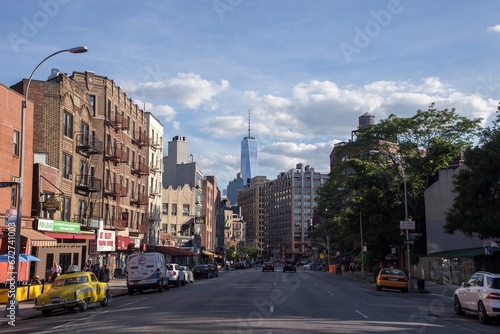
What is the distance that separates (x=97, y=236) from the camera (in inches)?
1761

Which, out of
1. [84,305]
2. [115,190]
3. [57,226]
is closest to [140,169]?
[115,190]

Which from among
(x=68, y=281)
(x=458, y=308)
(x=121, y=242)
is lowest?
(x=458, y=308)

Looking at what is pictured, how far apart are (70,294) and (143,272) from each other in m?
11.7

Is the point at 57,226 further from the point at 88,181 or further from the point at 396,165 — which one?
the point at 396,165

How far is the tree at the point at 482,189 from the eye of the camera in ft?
88.9

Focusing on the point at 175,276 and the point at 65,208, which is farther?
the point at 65,208

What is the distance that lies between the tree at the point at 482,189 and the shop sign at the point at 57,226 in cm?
2414

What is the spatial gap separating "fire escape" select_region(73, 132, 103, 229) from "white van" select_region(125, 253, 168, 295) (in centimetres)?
1117

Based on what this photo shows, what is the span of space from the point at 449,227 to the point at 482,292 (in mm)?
13621

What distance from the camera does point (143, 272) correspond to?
32750 mm

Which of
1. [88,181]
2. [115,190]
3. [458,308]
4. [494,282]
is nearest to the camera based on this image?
[494,282]

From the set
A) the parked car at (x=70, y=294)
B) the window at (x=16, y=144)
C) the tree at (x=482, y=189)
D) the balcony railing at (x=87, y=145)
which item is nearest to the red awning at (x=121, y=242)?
the balcony railing at (x=87, y=145)

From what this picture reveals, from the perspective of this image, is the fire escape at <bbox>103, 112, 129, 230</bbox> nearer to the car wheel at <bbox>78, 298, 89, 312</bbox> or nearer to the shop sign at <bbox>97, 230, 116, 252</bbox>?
the shop sign at <bbox>97, 230, 116, 252</bbox>

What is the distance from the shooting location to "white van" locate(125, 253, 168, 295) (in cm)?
3259
